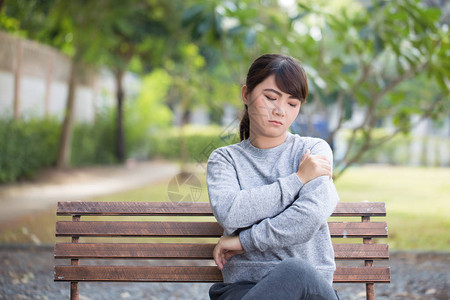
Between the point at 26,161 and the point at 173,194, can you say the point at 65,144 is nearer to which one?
the point at 26,161

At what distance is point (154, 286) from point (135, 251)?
2.10 m

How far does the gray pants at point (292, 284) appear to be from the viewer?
1991mm

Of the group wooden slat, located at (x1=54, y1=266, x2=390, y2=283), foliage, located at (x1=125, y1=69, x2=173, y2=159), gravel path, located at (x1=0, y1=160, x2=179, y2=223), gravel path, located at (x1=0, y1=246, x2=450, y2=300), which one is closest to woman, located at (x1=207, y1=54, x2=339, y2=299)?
wooden slat, located at (x1=54, y1=266, x2=390, y2=283)

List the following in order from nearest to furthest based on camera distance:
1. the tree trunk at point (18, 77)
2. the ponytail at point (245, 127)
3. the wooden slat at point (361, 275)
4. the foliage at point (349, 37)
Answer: the ponytail at point (245, 127)
the wooden slat at point (361, 275)
the foliage at point (349, 37)
the tree trunk at point (18, 77)

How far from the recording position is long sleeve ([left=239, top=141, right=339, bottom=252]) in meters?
2.07

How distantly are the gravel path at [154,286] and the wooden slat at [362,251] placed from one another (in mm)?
1738

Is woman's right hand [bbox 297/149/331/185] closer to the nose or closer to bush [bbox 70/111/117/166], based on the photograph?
the nose

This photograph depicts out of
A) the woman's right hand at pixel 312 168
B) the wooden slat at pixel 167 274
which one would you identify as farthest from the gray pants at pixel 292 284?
the wooden slat at pixel 167 274

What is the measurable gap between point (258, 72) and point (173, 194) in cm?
81

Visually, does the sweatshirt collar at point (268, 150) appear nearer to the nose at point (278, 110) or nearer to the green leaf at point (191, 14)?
the nose at point (278, 110)

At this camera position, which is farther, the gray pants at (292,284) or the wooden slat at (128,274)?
the wooden slat at (128,274)

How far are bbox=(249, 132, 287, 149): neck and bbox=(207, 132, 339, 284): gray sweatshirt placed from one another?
19mm

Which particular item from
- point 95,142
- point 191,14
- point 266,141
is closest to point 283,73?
point 266,141

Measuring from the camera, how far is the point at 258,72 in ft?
7.43
